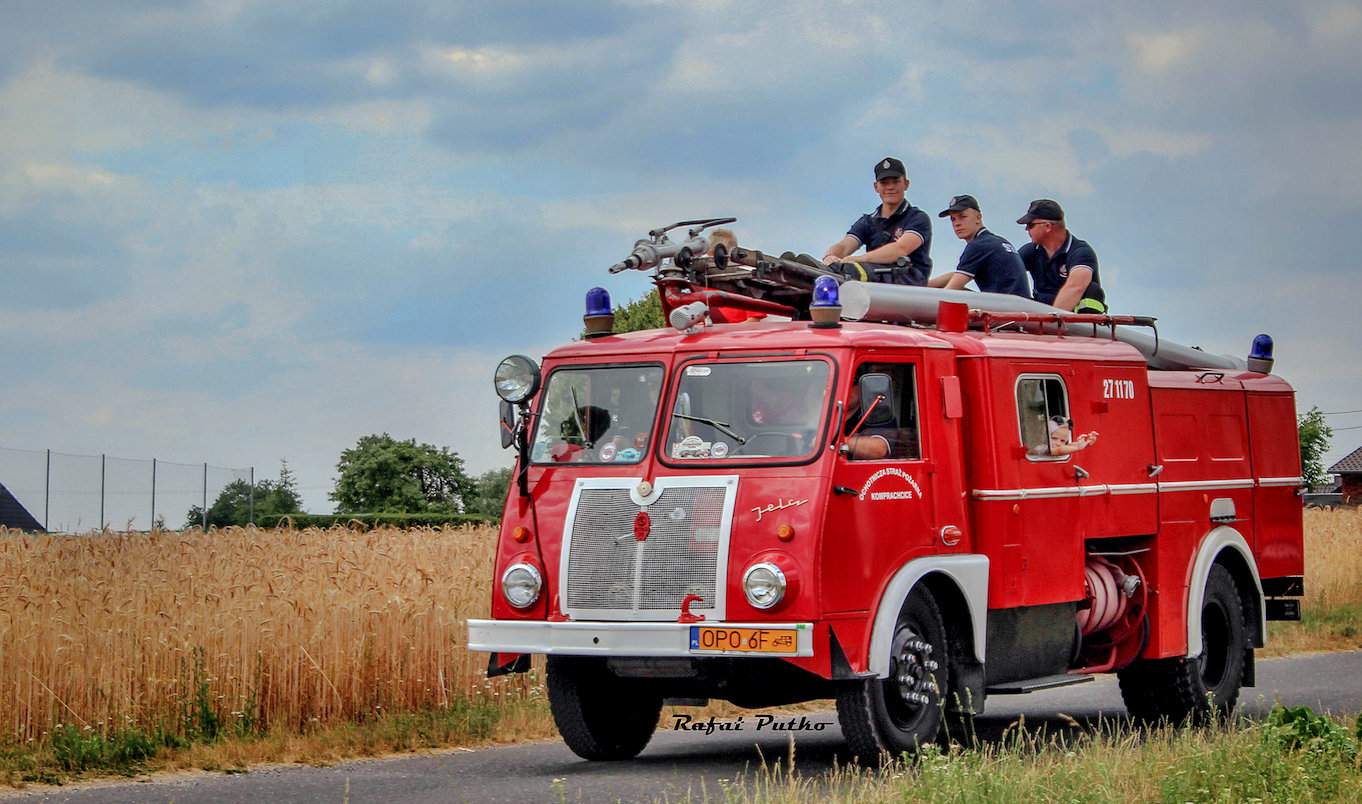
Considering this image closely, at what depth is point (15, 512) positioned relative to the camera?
119 feet

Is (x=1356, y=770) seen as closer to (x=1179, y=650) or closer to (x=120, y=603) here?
(x=1179, y=650)

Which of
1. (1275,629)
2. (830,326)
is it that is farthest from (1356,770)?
(1275,629)

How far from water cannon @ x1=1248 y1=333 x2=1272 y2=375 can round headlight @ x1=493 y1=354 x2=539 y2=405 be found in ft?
24.5

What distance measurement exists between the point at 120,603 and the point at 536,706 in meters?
3.40

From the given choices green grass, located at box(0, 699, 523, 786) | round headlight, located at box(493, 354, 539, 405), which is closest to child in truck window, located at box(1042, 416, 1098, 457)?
round headlight, located at box(493, 354, 539, 405)

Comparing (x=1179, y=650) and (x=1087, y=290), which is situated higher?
(x=1087, y=290)

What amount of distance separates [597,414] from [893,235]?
4313mm

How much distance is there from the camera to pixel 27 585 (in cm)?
1475

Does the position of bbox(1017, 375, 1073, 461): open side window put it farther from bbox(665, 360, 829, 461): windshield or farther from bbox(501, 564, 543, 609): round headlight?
bbox(501, 564, 543, 609): round headlight

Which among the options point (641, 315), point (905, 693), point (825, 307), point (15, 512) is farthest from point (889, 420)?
point (641, 315)

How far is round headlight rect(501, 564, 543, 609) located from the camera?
11.4m

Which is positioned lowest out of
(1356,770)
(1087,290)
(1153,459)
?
(1356,770)

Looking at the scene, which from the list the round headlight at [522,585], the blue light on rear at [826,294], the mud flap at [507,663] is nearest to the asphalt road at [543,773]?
the mud flap at [507,663]

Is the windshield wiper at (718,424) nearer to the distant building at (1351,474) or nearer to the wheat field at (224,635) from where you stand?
the wheat field at (224,635)
